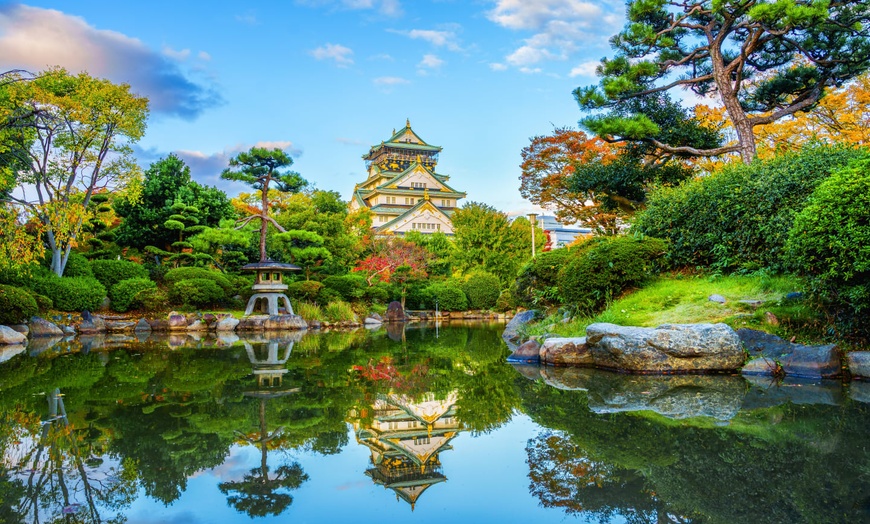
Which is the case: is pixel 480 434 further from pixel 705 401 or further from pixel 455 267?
pixel 455 267

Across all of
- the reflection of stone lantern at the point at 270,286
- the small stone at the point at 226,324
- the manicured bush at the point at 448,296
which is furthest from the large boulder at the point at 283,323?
the manicured bush at the point at 448,296

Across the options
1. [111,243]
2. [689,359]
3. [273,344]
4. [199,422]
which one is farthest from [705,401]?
[111,243]

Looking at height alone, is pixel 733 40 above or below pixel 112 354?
above

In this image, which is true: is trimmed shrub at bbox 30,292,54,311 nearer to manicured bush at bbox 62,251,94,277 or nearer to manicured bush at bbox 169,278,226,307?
manicured bush at bbox 62,251,94,277

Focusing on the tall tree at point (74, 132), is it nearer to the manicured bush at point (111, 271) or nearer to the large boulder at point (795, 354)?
the manicured bush at point (111, 271)

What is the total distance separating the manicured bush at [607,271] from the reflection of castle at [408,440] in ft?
12.1

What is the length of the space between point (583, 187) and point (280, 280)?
887 centimetres

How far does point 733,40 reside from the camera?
12.8 meters

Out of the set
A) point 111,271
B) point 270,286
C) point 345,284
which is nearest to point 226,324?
point 270,286

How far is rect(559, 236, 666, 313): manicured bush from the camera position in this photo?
777cm

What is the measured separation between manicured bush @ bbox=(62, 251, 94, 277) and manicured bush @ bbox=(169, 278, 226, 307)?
6.91 ft

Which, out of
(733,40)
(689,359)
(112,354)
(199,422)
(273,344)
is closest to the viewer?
(199,422)

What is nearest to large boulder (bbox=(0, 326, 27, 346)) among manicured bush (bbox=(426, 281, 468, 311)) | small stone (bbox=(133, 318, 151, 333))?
small stone (bbox=(133, 318, 151, 333))

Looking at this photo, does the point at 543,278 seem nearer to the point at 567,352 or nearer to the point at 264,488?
the point at 567,352
